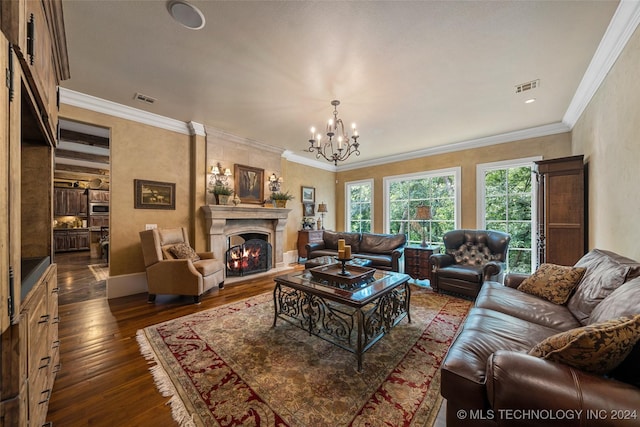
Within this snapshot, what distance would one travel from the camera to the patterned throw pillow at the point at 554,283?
78.3 inches

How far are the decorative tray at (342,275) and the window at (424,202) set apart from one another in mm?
3315

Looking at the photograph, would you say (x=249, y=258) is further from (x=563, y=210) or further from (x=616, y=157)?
(x=616, y=157)

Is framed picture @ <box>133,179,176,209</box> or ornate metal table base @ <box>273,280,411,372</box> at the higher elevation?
framed picture @ <box>133,179,176,209</box>

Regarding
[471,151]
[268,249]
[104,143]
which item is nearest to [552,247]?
[471,151]

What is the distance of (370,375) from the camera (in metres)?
1.78

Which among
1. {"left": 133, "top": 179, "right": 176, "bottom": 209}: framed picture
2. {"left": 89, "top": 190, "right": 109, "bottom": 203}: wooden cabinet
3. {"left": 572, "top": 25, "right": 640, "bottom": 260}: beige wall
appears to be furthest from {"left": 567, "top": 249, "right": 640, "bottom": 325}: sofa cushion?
{"left": 89, "top": 190, "right": 109, "bottom": 203}: wooden cabinet

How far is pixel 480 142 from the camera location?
4.72m

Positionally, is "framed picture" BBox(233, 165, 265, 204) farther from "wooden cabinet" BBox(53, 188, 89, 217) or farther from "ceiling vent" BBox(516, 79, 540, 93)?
"wooden cabinet" BBox(53, 188, 89, 217)

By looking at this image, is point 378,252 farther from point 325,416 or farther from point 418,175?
point 325,416

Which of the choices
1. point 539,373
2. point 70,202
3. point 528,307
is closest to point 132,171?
point 539,373

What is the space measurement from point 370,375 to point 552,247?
3035 mm

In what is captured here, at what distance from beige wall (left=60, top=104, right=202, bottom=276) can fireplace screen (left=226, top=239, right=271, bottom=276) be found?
3.87ft

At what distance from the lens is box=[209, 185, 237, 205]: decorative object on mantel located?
14.1 feet

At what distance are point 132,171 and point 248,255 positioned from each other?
2399 mm
